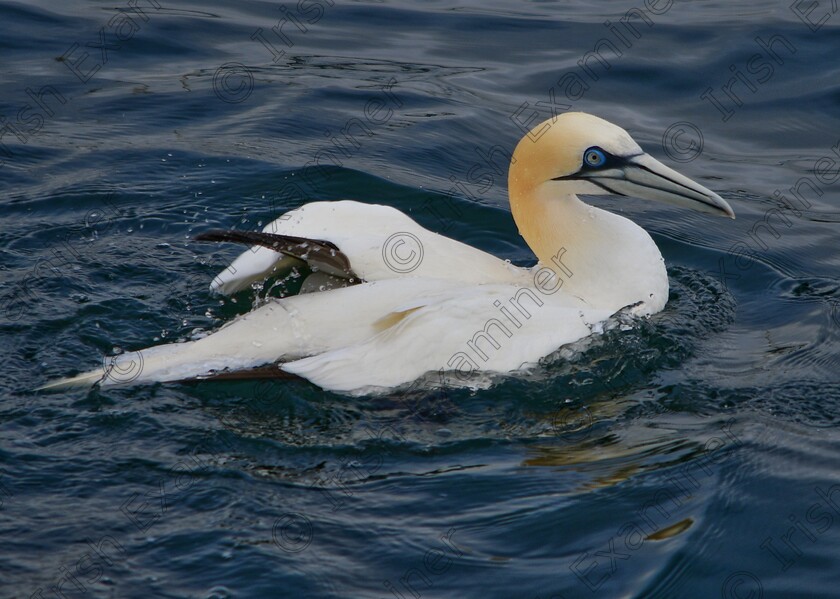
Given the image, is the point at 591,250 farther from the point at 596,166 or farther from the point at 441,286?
the point at 441,286

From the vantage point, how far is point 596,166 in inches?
249

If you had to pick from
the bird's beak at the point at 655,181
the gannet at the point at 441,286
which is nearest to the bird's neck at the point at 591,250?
the gannet at the point at 441,286

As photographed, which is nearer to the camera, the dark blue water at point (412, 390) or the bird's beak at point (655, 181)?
the dark blue water at point (412, 390)

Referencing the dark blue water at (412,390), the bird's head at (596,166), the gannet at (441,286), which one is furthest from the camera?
the bird's head at (596,166)

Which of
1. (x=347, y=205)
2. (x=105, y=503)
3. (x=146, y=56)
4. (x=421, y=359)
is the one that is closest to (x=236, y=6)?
(x=146, y=56)

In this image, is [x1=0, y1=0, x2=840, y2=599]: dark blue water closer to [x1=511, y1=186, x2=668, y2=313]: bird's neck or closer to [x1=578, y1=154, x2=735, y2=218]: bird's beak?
[x1=511, y1=186, x2=668, y2=313]: bird's neck

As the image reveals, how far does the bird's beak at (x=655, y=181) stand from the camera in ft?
20.8

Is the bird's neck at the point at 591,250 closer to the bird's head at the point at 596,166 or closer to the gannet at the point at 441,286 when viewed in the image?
the gannet at the point at 441,286

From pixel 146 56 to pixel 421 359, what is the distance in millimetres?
6140

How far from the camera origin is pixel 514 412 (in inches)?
222

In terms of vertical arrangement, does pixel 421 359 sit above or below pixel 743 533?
above

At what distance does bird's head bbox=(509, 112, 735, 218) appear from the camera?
627 cm

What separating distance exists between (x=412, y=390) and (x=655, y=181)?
1.87 metres

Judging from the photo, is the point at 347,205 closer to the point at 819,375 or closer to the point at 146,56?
the point at 819,375
